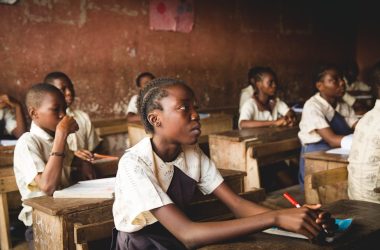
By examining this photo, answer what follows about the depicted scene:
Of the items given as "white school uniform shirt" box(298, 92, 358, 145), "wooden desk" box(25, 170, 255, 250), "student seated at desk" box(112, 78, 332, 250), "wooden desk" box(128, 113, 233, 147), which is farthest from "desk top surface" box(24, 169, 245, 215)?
"wooden desk" box(128, 113, 233, 147)

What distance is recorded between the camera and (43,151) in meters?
2.26

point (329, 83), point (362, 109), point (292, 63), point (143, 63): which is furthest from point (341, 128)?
point (292, 63)

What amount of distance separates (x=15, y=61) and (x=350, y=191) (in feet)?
10.8

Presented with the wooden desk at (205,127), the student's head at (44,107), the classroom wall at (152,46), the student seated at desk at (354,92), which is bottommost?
the wooden desk at (205,127)

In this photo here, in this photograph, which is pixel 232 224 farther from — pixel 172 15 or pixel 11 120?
pixel 172 15

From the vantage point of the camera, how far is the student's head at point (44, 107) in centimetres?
232

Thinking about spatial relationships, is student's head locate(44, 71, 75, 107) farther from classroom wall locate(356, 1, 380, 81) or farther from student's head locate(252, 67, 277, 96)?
classroom wall locate(356, 1, 380, 81)

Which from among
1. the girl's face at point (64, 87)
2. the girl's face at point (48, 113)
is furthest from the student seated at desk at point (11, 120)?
the girl's face at point (48, 113)

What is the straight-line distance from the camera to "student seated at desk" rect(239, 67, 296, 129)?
4.06m

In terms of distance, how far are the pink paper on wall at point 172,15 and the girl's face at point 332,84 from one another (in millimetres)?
2599

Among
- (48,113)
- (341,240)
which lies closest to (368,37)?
(48,113)

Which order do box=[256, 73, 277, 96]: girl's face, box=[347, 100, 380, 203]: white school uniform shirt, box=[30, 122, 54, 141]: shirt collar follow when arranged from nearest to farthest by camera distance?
box=[347, 100, 380, 203]: white school uniform shirt, box=[30, 122, 54, 141]: shirt collar, box=[256, 73, 277, 96]: girl's face

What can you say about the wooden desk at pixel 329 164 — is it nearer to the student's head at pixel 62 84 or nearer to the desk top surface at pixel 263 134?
the desk top surface at pixel 263 134

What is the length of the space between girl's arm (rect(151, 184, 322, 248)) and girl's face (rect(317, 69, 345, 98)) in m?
1.98
